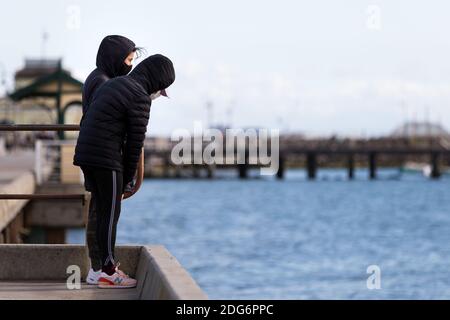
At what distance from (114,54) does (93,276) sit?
148 centimetres

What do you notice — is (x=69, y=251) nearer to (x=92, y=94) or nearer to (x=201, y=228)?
(x=92, y=94)

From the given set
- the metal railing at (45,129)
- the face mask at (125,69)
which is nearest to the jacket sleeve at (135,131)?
the face mask at (125,69)

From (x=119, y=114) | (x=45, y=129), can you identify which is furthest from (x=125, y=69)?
(x=45, y=129)

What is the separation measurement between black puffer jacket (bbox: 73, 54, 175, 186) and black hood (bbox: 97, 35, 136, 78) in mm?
167

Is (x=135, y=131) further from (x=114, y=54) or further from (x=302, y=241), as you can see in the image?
(x=302, y=241)

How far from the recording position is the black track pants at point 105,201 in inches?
300

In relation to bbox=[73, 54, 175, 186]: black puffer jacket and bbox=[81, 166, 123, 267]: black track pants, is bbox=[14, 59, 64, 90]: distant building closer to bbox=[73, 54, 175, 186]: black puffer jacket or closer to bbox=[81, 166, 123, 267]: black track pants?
bbox=[81, 166, 123, 267]: black track pants

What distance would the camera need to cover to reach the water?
33156mm

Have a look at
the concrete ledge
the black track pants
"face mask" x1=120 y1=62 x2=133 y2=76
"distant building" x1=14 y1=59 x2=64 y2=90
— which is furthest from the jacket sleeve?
"distant building" x1=14 y1=59 x2=64 y2=90

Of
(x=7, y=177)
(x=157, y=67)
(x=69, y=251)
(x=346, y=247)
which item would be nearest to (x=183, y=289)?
(x=157, y=67)

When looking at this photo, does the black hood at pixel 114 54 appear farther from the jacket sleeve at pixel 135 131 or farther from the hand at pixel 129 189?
the hand at pixel 129 189

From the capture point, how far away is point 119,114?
7422mm
